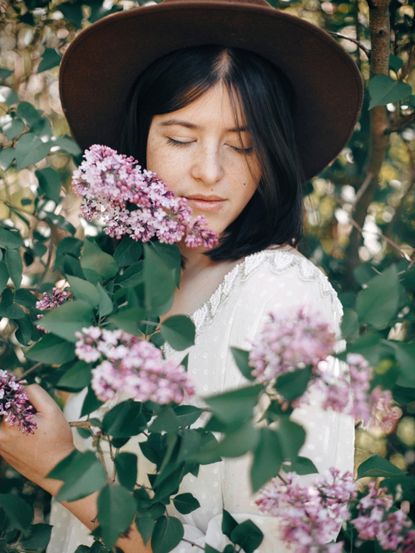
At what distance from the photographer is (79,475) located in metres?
0.76

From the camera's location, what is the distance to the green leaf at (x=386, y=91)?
1508 mm

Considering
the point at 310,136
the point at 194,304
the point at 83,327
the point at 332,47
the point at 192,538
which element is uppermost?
the point at 332,47

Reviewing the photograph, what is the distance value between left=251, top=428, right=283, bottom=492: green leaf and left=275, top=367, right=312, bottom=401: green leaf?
0.21 ft

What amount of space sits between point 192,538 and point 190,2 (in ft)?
3.08

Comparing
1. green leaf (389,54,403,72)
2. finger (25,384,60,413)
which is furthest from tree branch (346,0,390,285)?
finger (25,384,60,413)

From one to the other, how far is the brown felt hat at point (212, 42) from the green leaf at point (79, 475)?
2.85 ft

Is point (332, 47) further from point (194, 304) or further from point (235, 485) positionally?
point (235, 485)

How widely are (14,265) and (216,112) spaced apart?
46cm

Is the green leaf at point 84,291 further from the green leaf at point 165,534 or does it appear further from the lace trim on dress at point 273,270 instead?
the lace trim on dress at point 273,270

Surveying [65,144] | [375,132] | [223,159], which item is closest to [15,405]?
[223,159]

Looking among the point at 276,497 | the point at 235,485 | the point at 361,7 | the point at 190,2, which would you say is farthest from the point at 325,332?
the point at 361,7

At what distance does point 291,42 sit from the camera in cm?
140

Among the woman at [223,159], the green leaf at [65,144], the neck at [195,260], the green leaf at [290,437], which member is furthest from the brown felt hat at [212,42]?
the green leaf at [290,437]

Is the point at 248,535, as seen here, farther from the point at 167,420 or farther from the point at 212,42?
the point at 212,42
